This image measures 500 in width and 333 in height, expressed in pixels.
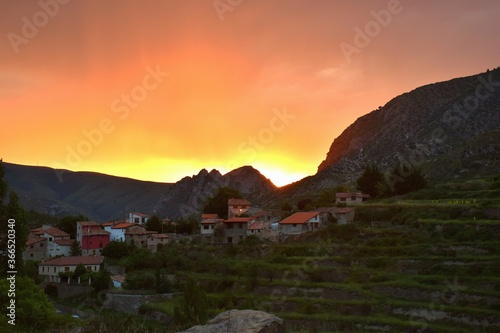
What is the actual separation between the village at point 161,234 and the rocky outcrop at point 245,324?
48.5m

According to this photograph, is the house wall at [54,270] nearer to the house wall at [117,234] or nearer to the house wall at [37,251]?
the house wall at [37,251]

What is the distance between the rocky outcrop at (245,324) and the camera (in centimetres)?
1073

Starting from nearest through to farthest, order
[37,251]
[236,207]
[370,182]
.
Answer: [37,251] → [236,207] → [370,182]

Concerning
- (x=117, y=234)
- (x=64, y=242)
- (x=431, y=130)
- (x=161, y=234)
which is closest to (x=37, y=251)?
(x=64, y=242)

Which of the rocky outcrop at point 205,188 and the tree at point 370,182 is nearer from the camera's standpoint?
the tree at point 370,182

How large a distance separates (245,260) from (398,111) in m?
123

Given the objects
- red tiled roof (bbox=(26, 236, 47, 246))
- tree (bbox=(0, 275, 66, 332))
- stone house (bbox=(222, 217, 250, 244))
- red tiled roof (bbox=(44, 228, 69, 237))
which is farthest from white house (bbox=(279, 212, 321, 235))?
tree (bbox=(0, 275, 66, 332))

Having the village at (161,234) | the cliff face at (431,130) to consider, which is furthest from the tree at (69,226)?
the cliff face at (431,130)

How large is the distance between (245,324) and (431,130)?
129512 millimetres

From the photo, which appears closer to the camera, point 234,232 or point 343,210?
point 343,210

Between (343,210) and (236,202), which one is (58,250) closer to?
(236,202)

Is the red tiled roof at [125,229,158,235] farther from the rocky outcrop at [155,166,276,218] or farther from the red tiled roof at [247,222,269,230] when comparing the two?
the rocky outcrop at [155,166,276,218]

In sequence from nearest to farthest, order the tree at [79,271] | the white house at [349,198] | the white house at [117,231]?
the tree at [79,271] → the white house at [117,231] → the white house at [349,198]

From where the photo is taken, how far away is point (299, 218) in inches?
2440
